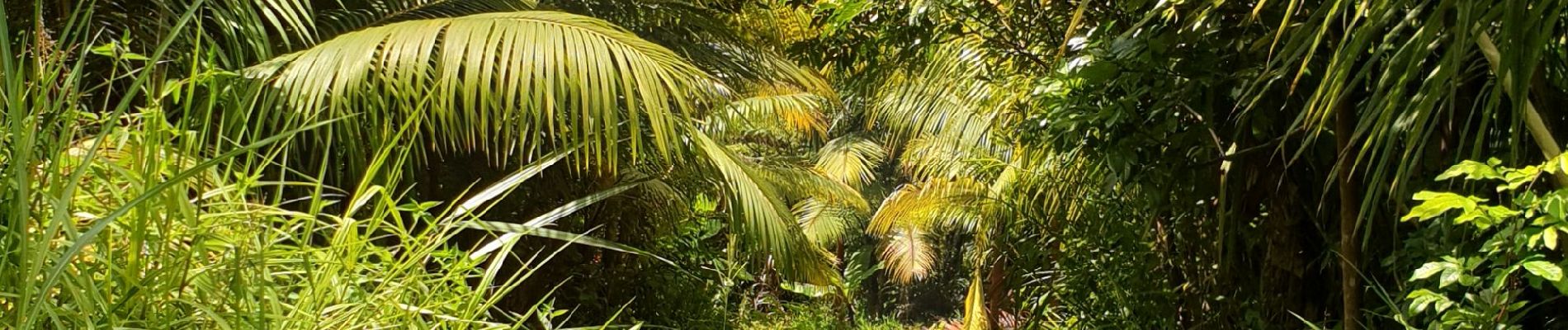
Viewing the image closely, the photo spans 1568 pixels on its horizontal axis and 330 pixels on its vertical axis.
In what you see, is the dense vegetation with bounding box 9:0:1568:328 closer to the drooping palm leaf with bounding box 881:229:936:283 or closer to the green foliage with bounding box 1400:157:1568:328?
the green foliage with bounding box 1400:157:1568:328

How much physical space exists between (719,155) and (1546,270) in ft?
10.2

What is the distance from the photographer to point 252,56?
3.33m

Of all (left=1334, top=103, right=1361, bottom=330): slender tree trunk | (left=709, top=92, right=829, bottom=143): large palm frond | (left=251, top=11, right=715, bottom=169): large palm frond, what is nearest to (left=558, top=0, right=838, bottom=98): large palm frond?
(left=251, top=11, right=715, bottom=169): large palm frond

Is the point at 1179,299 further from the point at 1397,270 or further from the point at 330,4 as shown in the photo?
the point at 330,4

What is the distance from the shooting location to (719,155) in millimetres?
4434

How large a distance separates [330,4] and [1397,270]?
3376 mm

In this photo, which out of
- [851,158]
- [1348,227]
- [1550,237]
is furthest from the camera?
[851,158]

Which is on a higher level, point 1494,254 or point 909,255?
point 1494,254

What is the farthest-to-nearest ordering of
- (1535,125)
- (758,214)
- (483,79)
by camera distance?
(758,214), (483,79), (1535,125)

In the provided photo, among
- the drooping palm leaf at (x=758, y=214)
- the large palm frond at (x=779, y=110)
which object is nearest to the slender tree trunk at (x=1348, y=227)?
the drooping palm leaf at (x=758, y=214)

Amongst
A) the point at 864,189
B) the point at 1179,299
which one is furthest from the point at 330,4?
the point at 864,189

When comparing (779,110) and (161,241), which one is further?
(779,110)

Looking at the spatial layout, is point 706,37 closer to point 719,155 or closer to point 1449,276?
point 719,155

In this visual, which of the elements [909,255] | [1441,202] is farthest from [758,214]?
[909,255]
